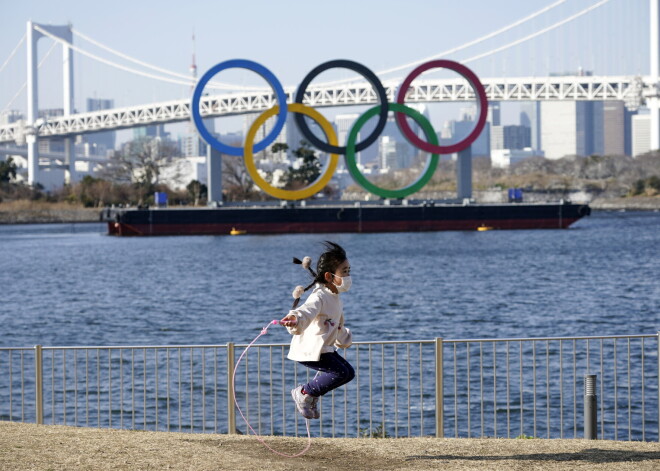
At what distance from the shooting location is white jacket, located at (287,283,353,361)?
23.1 ft

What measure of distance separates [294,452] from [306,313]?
4.38 feet

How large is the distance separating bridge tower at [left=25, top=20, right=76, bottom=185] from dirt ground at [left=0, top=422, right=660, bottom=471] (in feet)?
334

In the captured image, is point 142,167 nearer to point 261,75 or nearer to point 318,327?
point 261,75

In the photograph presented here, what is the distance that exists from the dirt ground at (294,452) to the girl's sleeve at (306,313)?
96 centimetres

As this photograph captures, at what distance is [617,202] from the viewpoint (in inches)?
4921

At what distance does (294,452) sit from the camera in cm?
784

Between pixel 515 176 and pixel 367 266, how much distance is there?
108947 mm

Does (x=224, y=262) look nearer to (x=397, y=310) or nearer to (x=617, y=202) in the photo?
(x=397, y=310)

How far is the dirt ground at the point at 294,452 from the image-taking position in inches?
289

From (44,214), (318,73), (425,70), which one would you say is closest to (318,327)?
(318,73)

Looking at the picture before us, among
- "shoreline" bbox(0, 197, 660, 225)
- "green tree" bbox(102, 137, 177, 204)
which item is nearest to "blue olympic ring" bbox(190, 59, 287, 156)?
"green tree" bbox(102, 137, 177, 204)

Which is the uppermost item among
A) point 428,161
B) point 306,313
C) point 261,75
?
point 261,75

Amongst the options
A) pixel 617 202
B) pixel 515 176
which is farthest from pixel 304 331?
pixel 515 176

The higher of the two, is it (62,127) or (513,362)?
(62,127)
